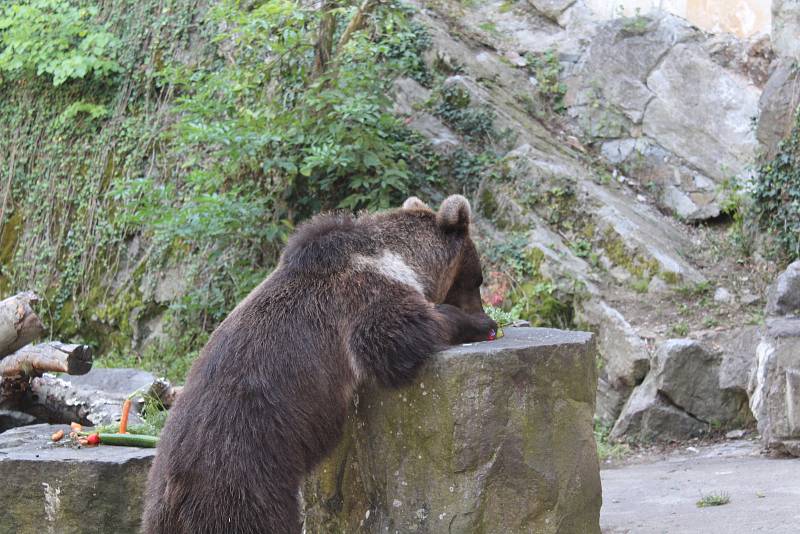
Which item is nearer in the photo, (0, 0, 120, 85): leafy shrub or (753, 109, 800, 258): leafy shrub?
(753, 109, 800, 258): leafy shrub

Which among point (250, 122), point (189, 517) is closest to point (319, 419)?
point (189, 517)

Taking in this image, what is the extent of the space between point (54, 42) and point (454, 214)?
11.5m

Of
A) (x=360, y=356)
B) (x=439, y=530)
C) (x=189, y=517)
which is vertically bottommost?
(x=439, y=530)

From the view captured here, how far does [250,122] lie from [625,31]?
241 inches

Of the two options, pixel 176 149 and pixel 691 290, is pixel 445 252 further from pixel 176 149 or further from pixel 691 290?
pixel 176 149

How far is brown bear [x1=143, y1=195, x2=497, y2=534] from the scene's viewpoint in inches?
155

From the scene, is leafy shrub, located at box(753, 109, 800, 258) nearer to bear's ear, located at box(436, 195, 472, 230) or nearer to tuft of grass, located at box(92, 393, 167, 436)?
bear's ear, located at box(436, 195, 472, 230)

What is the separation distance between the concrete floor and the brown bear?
5.77 ft

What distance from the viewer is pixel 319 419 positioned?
14.0 feet

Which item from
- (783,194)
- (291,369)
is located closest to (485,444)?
(291,369)

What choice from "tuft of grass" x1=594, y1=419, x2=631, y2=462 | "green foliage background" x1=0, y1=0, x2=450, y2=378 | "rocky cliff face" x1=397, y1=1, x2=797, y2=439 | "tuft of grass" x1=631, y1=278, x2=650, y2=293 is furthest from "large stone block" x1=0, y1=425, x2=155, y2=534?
"tuft of grass" x1=631, y1=278, x2=650, y2=293

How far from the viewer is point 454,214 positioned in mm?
4984

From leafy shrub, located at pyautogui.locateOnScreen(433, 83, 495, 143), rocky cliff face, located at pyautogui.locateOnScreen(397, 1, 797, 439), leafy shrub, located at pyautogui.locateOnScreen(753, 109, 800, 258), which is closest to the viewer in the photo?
rocky cliff face, located at pyautogui.locateOnScreen(397, 1, 797, 439)

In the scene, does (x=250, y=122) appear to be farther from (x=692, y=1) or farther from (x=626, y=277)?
(x=692, y=1)
